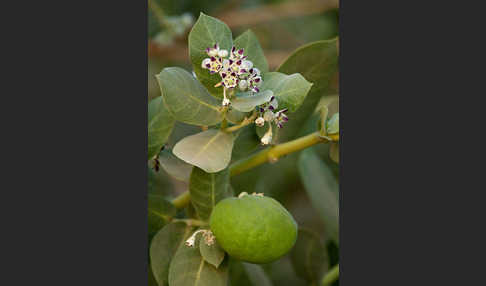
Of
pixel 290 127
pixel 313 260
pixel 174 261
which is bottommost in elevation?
pixel 313 260

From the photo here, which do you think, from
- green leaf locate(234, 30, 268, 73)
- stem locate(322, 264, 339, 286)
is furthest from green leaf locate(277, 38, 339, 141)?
stem locate(322, 264, 339, 286)

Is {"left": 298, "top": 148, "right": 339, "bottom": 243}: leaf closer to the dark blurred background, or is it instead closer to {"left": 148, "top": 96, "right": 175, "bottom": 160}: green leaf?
the dark blurred background

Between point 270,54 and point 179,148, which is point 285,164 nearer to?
point 270,54

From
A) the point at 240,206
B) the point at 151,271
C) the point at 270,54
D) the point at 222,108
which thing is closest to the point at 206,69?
the point at 222,108

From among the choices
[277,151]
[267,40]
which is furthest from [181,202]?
[267,40]

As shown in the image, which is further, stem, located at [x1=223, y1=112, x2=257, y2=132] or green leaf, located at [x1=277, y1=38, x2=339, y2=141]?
green leaf, located at [x1=277, y1=38, x2=339, y2=141]

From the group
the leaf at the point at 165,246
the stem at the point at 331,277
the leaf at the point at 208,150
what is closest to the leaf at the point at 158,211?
the leaf at the point at 165,246

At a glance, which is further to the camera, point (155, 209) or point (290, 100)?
point (155, 209)
